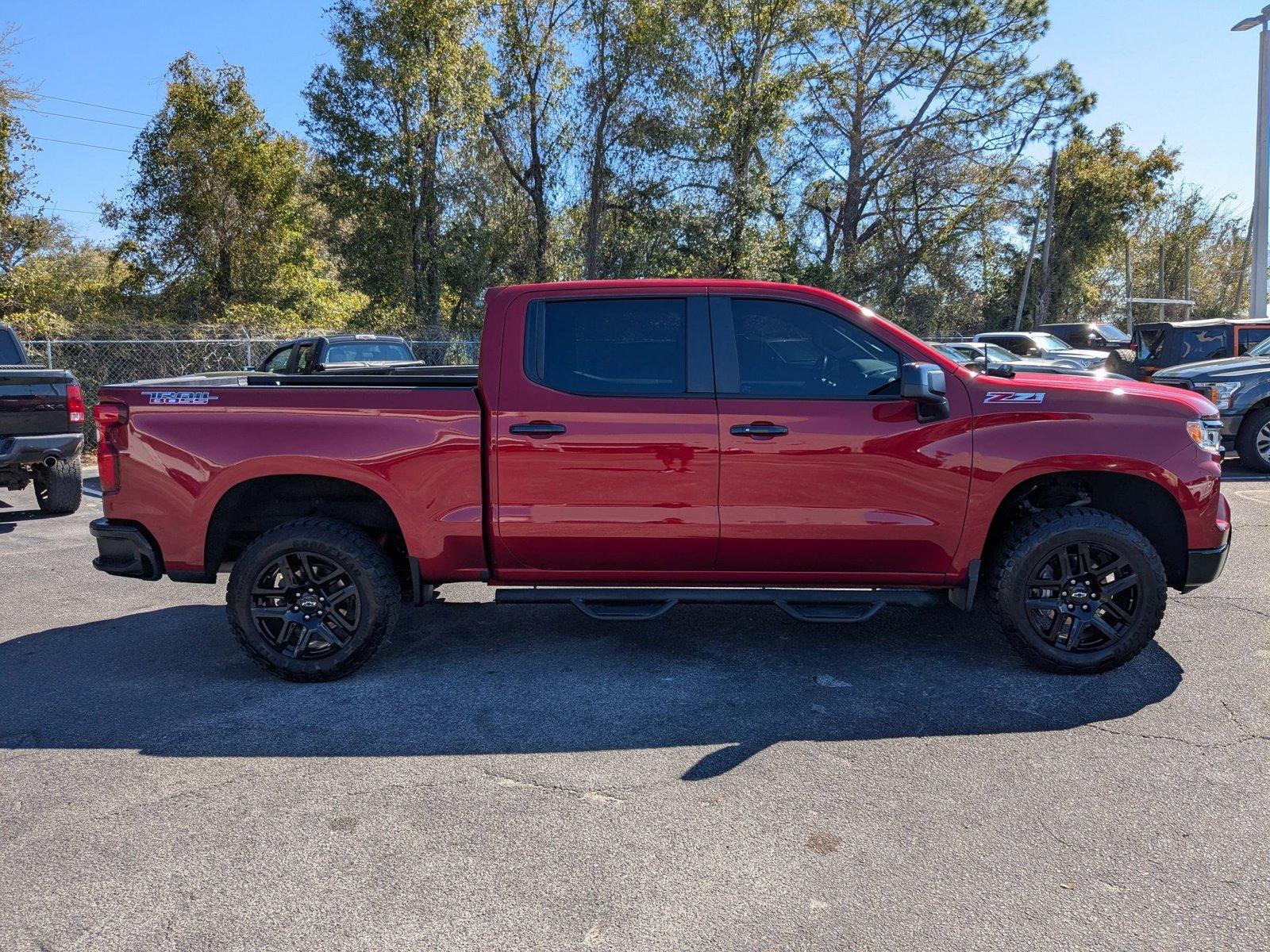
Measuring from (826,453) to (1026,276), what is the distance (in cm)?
3414

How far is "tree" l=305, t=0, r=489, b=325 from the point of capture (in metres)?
20.0

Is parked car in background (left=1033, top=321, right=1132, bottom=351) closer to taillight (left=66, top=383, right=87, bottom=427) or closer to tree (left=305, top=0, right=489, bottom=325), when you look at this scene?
tree (left=305, top=0, right=489, bottom=325)

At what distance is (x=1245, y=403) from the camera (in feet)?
37.0

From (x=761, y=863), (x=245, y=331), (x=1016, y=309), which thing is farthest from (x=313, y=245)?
(x=1016, y=309)

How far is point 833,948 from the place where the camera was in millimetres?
2578

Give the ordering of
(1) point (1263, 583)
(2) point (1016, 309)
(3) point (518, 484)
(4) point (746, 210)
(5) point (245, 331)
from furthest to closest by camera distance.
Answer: (2) point (1016, 309) → (4) point (746, 210) → (5) point (245, 331) → (1) point (1263, 583) → (3) point (518, 484)

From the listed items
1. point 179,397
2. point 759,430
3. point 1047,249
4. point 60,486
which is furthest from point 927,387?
point 1047,249

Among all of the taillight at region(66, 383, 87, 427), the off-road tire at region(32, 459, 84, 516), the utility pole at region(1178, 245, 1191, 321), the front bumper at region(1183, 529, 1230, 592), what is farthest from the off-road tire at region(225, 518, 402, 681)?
the utility pole at region(1178, 245, 1191, 321)

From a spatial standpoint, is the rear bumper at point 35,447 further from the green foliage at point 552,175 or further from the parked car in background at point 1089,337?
the parked car in background at point 1089,337

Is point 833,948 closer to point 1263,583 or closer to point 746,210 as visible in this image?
point 1263,583

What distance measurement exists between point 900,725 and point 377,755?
2226 mm

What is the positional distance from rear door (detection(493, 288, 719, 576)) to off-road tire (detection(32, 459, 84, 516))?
653 cm

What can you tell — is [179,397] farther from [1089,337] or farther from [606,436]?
[1089,337]

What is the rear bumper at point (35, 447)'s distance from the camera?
27.1 ft
